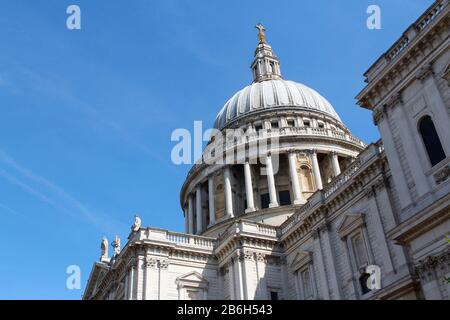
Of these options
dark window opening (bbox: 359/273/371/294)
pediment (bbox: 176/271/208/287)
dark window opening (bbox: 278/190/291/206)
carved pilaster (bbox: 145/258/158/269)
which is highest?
dark window opening (bbox: 278/190/291/206)

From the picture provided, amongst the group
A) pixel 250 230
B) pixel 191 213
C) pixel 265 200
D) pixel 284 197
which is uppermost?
pixel 191 213

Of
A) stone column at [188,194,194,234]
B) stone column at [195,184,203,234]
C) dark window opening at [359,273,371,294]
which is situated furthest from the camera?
stone column at [188,194,194,234]

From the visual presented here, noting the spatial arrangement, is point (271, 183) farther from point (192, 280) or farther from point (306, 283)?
point (306, 283)

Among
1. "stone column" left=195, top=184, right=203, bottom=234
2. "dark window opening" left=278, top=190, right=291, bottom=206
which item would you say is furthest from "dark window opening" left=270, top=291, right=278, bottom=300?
"stone column" left=195, top=184, right=203, bottom=234

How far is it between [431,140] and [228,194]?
3067cm

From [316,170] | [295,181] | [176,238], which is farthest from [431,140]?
[316,170]

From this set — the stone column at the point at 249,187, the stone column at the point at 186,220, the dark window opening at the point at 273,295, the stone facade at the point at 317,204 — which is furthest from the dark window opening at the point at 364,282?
the stone column at the point at 186,220

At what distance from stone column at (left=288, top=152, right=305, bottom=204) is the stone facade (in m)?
0.19

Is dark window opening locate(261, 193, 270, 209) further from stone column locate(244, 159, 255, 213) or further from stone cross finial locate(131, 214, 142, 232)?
stone cross finial locate(131, 214, 142, 232)

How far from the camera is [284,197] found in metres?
50.1

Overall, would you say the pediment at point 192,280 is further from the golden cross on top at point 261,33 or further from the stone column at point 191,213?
the golden cross on top at point 261,33

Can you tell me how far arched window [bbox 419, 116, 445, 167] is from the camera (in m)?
20.7

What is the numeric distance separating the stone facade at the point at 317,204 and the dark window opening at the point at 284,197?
102 millimetres
